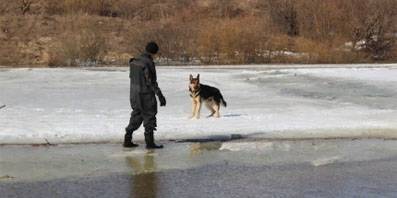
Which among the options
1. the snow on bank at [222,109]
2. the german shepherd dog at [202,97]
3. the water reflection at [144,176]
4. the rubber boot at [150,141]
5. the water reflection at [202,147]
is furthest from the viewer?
the german shepherd dog at [202,97]

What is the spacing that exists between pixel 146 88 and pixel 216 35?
3462 centimetres

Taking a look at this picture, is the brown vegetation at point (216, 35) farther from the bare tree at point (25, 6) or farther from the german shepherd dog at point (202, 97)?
the german shepherd dog at point (202, 97)

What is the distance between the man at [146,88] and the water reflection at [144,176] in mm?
478

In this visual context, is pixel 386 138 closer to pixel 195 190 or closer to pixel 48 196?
pixel 195 190

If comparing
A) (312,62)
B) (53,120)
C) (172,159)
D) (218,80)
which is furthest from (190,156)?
(312,62)

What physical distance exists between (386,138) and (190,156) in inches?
155

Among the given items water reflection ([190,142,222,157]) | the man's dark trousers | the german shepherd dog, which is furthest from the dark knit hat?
the german shepherd dog

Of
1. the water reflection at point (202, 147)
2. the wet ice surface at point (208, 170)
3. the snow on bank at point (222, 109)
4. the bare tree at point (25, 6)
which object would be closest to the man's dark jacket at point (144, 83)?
the wet ice surface at point (208, 170)

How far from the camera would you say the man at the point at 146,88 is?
11539 mm

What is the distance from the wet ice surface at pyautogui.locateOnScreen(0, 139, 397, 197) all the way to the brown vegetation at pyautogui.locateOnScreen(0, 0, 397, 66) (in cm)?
3128

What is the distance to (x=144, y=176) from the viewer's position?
9.52m

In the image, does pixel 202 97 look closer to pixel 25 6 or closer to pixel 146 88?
pixel 146 88

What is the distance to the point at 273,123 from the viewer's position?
47.9 ft

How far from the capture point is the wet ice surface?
8641 mm
